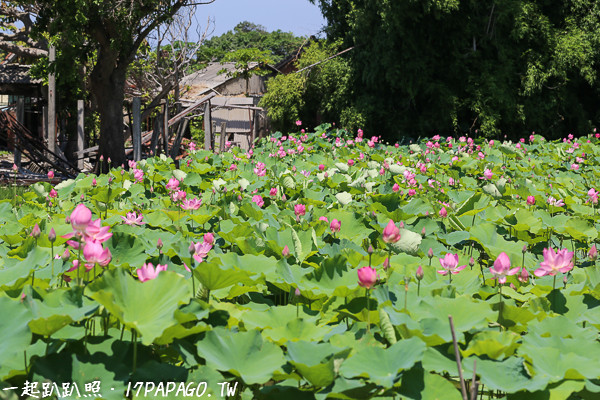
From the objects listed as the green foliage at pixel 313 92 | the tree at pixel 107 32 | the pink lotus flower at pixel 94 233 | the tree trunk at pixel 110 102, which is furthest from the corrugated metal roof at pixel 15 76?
the pink lotus flower at pixel 94 233

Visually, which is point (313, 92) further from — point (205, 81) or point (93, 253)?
point (93, 253)

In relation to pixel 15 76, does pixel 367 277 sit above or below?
below

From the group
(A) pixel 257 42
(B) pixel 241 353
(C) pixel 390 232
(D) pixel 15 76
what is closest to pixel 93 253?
(B) pixel 241 353

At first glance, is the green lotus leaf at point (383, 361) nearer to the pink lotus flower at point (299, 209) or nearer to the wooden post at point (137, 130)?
the pink lotus flower at point (299, 209)

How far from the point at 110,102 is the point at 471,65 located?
889cm

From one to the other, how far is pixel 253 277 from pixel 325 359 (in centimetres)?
52

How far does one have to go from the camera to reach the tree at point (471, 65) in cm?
1404

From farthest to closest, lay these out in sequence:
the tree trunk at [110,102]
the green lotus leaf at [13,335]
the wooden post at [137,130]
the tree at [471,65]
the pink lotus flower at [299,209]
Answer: the tree at [471,65], the tree trunk at [110,102], the wooden post at [137,130], the pink lotus flower at [299,209], the green lotus leaf at [13,335]

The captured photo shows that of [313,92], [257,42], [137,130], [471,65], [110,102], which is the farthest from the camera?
[257,42]

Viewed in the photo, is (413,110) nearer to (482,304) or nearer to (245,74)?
(245,74)

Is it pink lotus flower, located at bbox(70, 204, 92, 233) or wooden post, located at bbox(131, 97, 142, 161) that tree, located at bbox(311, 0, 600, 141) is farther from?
pink lotus flower, located at bbox(70, 204, 92, 233)

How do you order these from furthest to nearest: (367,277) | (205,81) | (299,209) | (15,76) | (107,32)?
(205,81), (15,76), (107,32), (299,209), (367,277)

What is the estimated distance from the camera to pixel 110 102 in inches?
495

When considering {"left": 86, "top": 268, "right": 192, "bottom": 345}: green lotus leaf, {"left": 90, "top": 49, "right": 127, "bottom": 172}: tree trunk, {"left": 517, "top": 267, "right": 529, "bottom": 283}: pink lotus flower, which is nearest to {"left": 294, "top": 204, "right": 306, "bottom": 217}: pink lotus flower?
{"left": 517, "top": 267, "right": 529, "bottom": 283}: pink lotus flower
